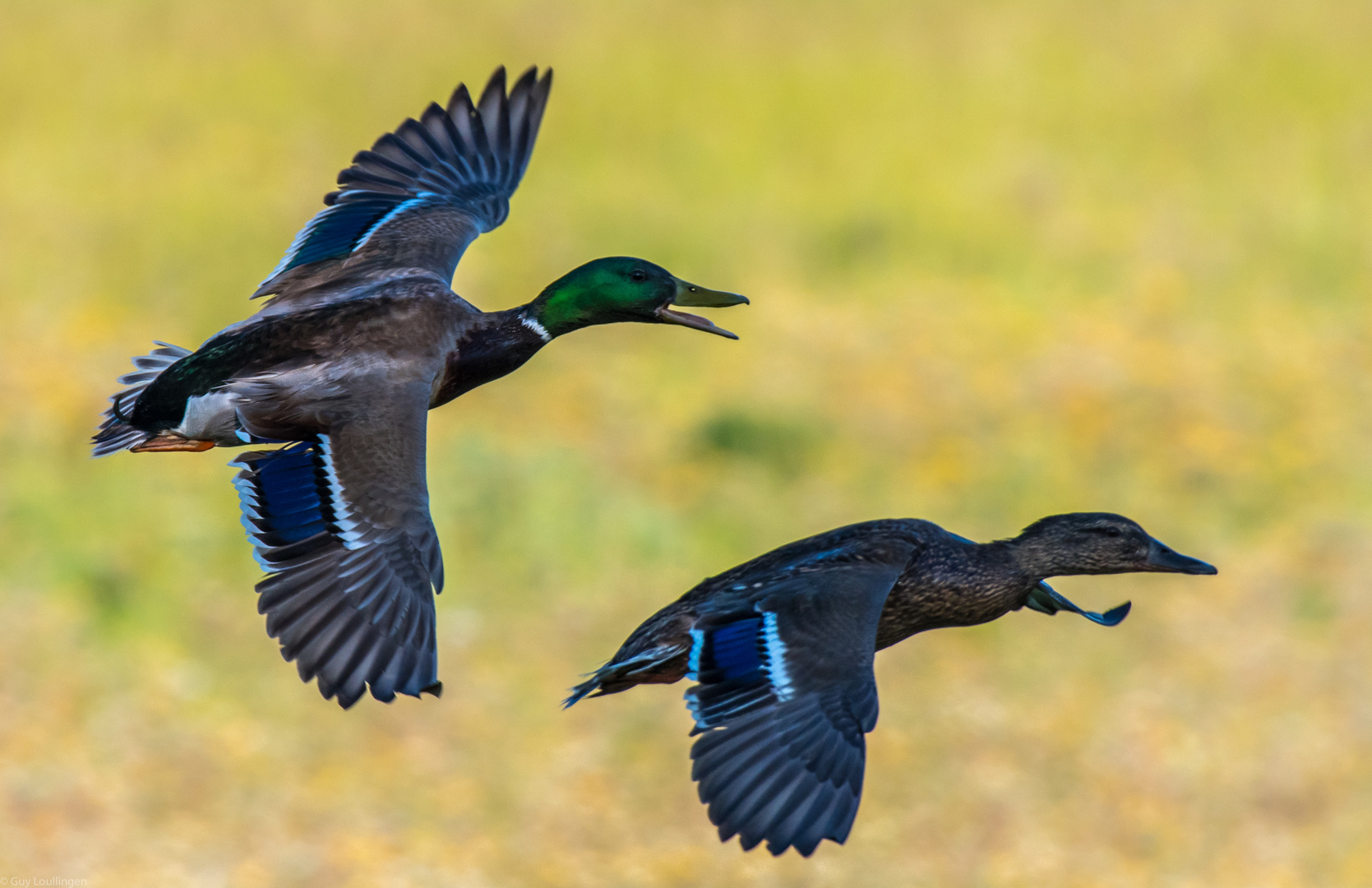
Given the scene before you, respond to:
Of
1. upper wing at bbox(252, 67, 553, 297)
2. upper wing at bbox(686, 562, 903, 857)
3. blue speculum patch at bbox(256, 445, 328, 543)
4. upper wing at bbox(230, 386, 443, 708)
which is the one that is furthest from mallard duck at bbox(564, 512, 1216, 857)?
upper wing at bbox(252, 67, 553, 297)

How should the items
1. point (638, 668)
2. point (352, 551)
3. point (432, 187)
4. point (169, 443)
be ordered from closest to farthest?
point (352, 551) → point (638, 668) → point (169, 443) → point (432, 187)

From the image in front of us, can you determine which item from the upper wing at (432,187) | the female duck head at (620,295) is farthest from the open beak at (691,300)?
the upper wing at (432,187)

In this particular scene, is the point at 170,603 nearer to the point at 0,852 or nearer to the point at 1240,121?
the point at 0,852

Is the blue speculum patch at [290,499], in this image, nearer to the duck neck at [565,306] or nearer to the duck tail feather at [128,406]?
the duck tail feather at [128,406]

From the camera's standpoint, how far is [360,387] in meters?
6.68

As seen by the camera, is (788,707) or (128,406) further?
(128,406)

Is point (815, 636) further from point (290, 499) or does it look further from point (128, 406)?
point (128, 406)

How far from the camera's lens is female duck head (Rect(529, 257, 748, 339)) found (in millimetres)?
7375

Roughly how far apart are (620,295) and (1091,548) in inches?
81.2

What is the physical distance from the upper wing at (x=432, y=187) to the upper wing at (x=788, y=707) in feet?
7.88

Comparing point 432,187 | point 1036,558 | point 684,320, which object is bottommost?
point 1036,558

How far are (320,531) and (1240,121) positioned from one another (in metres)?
17.3

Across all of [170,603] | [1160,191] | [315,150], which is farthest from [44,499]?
[1160,191]

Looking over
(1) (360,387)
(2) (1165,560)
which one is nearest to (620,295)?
(1) (360,387)
